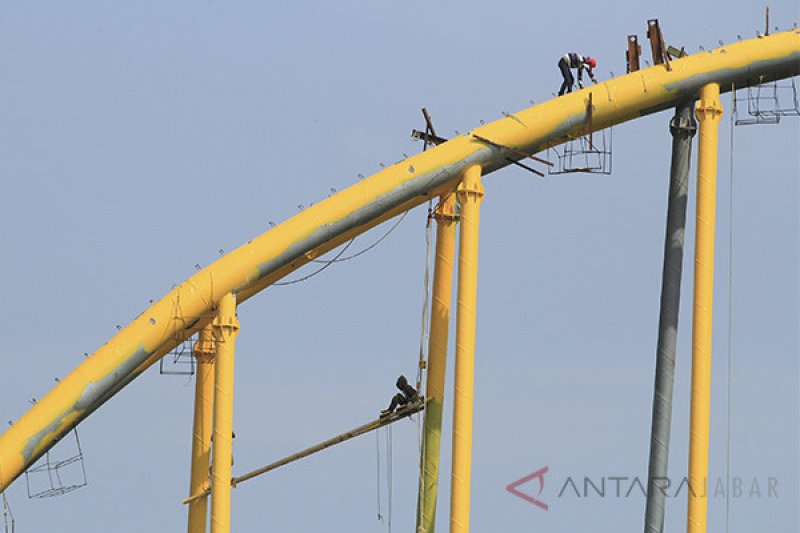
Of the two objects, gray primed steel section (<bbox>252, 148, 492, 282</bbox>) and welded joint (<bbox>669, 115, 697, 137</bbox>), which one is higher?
welded joint (<bbox>669, 115, 697, 137</bbox>)

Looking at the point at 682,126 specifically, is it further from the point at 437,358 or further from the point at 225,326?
the point at 225,326

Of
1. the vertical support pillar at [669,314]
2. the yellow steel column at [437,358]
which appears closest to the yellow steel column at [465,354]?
the yellow steel column at [437,358]

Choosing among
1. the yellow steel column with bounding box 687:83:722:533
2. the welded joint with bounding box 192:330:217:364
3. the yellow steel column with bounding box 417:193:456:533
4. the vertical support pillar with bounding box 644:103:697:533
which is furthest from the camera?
the welded joint with bounding box 192:330:217:364

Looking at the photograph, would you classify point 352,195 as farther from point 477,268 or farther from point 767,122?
point 767,122

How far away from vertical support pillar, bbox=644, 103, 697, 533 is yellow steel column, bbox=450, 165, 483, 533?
4222 millimetres

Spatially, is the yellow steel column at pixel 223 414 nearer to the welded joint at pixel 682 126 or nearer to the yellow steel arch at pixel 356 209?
the yellow steel arch at pixel 356 209

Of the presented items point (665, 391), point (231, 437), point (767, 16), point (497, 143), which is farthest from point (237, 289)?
point (767, 16)

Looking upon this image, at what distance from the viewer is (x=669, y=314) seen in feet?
159

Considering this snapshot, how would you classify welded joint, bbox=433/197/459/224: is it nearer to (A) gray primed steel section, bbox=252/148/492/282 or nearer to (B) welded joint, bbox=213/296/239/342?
(A) gray primed steel section, bbox=252/148/492/282

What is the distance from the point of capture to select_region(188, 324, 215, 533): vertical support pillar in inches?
1976

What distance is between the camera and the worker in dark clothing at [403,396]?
4928 centimetres

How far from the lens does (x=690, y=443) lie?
46875mm

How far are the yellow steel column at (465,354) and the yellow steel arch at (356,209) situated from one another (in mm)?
1002

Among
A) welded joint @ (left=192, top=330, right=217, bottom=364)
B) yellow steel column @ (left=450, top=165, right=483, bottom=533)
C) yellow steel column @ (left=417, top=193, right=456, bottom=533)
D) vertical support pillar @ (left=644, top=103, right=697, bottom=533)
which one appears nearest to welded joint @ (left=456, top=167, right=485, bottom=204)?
yellow steel column @ (left=450, top=165, right=483, bottom=533)
